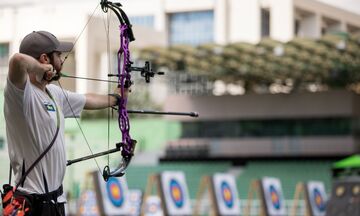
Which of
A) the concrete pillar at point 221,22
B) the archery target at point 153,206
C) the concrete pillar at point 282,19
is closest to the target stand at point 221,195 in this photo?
the archery target at point 153,206

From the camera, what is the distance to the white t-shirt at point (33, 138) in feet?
9.86

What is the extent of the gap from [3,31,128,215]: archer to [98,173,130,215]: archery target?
973 cm

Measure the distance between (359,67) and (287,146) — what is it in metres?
4.09

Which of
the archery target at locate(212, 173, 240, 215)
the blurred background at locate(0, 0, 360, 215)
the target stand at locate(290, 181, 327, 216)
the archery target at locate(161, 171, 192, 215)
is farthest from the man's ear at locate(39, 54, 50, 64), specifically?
the blurred background at locate(0, 0, 360, 215)

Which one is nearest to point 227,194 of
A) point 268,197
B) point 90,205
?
point 268,197

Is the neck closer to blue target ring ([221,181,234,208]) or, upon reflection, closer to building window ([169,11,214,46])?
blue target ring ([221,181,234,208])

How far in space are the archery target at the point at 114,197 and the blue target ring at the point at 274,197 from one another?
106 inches

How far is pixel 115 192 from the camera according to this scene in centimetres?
1332

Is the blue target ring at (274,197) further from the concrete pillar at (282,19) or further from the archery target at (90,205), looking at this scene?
the concrete pillar at (282,19)

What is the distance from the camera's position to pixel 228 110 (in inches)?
1277

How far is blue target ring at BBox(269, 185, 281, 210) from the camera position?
15166 mm

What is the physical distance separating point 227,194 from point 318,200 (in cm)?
219

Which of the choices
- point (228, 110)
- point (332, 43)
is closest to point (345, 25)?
point (332, 43)

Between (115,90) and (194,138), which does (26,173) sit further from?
(194,138)
